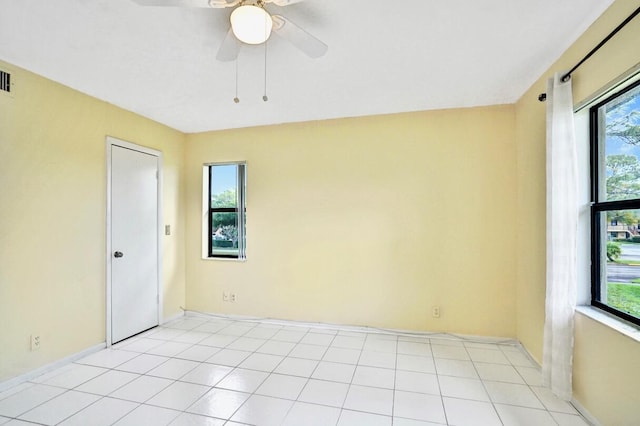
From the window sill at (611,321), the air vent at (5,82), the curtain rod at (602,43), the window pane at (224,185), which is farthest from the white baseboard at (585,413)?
Result: the air vent at (5,82)

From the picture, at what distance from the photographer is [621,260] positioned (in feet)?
6.18

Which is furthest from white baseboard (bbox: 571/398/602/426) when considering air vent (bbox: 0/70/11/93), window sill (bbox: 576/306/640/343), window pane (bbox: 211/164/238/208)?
air vent (bbox: 0/70/11/93)

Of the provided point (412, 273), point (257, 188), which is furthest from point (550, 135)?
point (257, 188)

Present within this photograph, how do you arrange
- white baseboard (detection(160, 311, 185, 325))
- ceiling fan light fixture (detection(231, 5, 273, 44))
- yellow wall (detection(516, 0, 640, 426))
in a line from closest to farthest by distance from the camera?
ceiling fan light fixture (detection(231, 5, 273, 44))
yellow wall (detection(516, 0, 640, 426))
white baseboard (detection(160, 311, 185, 325))

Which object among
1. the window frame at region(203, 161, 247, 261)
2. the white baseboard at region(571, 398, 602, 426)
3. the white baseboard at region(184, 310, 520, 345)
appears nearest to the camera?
the white baseboard at region(571, 398, 602, 426)

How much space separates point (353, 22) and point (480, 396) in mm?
2768

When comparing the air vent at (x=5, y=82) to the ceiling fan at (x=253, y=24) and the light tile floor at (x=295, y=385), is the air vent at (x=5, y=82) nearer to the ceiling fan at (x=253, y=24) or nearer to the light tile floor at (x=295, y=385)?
the ceiling fan at (x=253, y=24)

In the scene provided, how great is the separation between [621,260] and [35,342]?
436cm

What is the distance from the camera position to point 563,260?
6.86 feet

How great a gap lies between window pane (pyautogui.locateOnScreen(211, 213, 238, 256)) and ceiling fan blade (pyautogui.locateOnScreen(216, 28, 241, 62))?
2489 millimetres

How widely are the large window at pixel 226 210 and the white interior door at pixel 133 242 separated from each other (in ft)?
2.35

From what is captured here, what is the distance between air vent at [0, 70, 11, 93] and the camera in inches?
92.2

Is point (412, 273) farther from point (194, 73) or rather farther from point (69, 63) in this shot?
point (69, 63)

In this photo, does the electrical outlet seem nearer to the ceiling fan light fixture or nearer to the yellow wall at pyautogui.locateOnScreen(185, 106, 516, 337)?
the yellow wall at pyautogui.locateOnScreen(185, 106, 516, 337)
